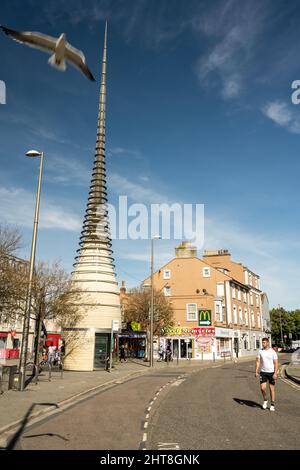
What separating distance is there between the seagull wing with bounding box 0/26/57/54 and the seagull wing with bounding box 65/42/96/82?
0.31 meters

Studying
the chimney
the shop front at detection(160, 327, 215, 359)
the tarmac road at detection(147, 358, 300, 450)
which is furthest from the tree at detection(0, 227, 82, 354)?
the chimney

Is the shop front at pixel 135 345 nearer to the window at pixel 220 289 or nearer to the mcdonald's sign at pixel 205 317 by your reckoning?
the mcdonald's sign at pixel 205 317

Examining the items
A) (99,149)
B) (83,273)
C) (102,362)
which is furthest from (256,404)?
(99,149)

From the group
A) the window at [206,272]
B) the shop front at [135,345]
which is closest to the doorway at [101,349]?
the shop front at [135,345]

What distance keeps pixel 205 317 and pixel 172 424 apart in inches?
1482

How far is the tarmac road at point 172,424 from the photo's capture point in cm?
746

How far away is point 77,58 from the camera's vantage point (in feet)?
26.6

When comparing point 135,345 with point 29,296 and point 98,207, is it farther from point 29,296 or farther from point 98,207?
point 29,296

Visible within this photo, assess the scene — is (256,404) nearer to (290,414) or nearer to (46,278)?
(290,414)

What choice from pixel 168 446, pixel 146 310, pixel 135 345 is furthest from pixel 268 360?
pixel 135 345

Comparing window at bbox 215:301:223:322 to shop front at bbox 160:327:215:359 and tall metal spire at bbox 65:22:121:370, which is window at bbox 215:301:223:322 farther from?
tall metal spire at bbox 65:22:121:370

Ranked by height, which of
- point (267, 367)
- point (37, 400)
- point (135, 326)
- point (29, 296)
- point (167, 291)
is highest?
point (167, 291)

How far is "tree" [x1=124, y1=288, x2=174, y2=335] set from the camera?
4366cm

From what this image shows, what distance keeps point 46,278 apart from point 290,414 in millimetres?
16420
